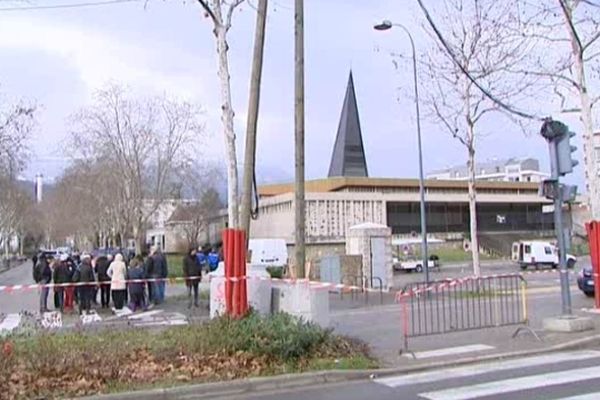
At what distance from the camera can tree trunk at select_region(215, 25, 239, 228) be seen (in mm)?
11914

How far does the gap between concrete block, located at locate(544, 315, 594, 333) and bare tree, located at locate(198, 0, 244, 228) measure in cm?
583

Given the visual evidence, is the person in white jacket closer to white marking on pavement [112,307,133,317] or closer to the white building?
white marking on pavement [112,307,133,317]

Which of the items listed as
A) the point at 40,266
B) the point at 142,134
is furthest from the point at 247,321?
the point at 142,134

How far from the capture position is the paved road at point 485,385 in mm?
8117

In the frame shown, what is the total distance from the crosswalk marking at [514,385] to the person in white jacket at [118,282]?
13735mm

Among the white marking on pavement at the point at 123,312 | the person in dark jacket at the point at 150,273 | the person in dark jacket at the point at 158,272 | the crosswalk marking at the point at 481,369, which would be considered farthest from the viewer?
the person in dark jacket at the point at 158,272

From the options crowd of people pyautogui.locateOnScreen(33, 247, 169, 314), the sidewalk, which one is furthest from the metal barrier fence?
crowd of people pyautogui.locateOnScreen(33, 247, 169, 314)

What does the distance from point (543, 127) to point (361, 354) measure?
538cm

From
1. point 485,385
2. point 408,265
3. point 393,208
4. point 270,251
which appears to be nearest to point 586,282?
point 485,385

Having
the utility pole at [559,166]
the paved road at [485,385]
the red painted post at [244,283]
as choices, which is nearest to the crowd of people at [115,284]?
the red painted post at [244,283]

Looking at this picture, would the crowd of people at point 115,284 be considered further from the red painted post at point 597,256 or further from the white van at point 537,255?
the white van at point 537,255

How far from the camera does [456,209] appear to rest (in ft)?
263

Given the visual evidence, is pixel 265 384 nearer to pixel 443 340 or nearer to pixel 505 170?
pixel 443 340

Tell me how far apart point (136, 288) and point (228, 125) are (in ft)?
32.3
